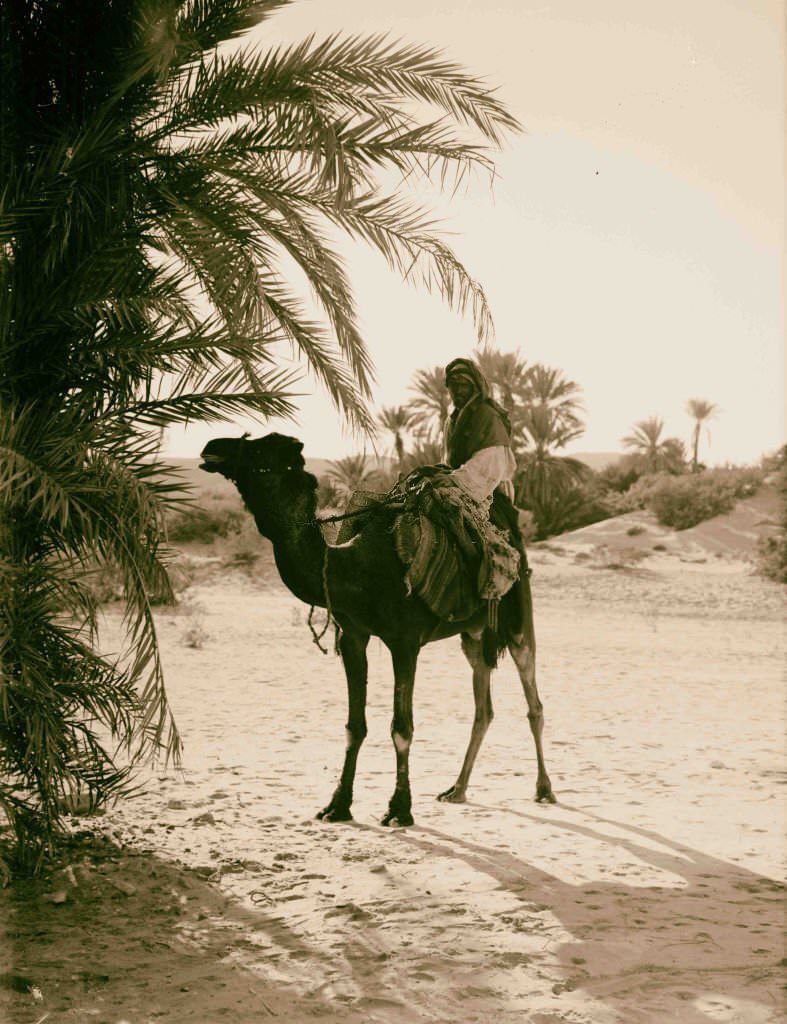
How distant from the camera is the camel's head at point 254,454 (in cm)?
576

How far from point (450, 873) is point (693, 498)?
89.6ft

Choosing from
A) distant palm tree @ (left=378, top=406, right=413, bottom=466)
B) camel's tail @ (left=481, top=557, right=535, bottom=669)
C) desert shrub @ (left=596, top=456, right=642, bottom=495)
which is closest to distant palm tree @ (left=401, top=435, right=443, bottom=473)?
distant palm tree @ (left=378, top=406, right=413, bottom=466)

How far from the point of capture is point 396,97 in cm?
568

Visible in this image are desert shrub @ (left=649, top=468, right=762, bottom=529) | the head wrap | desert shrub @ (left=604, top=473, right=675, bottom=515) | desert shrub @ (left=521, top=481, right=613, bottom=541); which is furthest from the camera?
desert shrub @ (left=604, top=473, right=675, bottom=515)

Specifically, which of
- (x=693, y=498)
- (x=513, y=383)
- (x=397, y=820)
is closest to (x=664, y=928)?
(x=397, y=820)

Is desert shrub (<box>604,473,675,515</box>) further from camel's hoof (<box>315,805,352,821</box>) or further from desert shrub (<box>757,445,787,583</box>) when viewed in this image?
camel's hoof (<box>315,805,352,821</box>)

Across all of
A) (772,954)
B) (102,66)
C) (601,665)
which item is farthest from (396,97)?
(601,665)

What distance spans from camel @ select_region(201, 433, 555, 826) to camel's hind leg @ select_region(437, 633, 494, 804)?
39 cm

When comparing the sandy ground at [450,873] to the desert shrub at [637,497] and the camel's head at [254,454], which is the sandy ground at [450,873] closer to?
the camel's head at [254,454]

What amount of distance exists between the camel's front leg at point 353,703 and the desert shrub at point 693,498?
25847mm

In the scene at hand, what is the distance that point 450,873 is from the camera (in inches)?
225

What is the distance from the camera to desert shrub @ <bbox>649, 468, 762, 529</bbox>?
31.1m

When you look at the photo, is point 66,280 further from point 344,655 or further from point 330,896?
point 330,896

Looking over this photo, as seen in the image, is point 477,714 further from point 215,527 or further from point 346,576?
point 215,527
